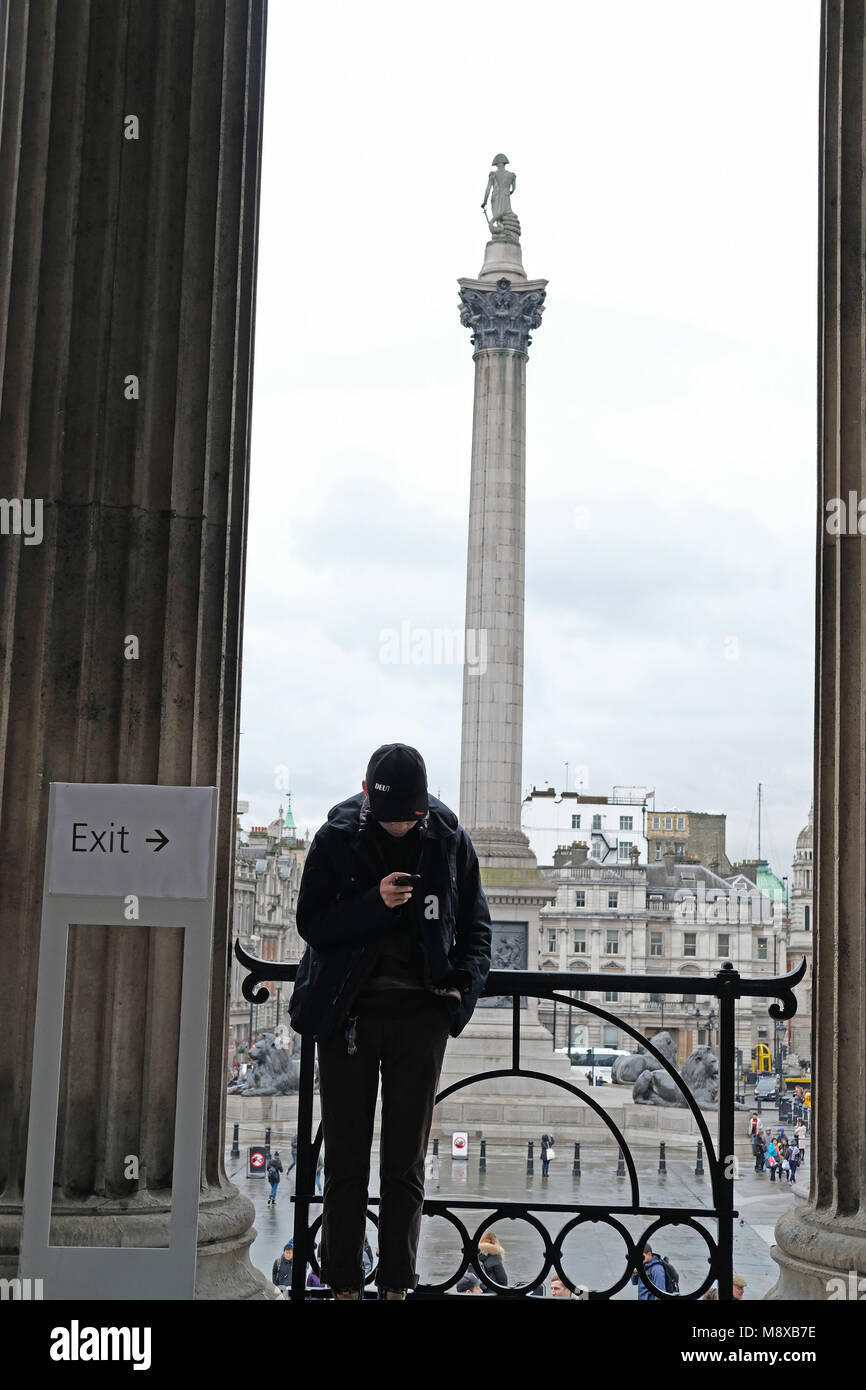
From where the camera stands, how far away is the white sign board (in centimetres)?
276

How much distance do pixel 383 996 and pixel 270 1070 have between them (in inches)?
479

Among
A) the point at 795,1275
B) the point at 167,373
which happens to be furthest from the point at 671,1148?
the point at 167,373

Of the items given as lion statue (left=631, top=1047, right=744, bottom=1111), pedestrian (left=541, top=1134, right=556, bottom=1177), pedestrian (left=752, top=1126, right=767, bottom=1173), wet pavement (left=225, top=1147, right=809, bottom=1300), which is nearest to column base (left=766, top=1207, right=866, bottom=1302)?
wet pavement (left=225, top=1147, right=809, bottom=1300)

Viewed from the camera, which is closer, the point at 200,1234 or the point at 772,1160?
the point at 200,1234

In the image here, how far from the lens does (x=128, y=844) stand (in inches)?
109

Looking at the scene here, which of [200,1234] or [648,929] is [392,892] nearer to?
[200,1234]

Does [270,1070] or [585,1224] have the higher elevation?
[270,1070]

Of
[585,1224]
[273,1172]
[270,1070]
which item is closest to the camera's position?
[585,1224]

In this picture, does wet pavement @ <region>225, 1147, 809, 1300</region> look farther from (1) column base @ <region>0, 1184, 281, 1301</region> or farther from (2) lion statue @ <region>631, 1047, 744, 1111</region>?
(1) column base @ <region>0, 1184, 281, 1301</region>

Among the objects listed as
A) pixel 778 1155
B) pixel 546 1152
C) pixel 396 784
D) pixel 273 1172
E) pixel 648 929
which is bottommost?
pixel 778 1155

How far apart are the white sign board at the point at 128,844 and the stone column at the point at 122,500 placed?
551mm

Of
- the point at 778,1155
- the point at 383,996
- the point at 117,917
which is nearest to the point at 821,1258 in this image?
the point at 383,996

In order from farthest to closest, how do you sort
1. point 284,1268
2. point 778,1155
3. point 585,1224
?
point 778,1155 < point 585,1224 < point 284,1268

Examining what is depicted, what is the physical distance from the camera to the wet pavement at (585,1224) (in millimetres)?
9141
